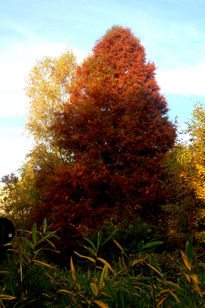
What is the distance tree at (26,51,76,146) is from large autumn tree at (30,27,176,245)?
10.3ft

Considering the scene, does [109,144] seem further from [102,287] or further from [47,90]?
[102,287]

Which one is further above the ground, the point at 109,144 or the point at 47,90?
the point at 47,90

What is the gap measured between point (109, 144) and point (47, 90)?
8.29 meters

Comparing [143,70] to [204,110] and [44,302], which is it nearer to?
[204,110]

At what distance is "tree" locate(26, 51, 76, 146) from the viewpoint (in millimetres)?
21750

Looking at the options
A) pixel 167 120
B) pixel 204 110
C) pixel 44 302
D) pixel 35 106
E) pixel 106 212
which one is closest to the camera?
pixel 44 302

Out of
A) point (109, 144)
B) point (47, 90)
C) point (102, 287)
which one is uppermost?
point (47, 90)


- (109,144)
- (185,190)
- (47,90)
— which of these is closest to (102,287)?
(109,144)

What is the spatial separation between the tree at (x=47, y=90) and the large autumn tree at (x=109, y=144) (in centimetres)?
315

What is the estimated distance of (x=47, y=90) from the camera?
22.4 metres

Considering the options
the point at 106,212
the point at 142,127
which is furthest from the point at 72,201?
the point at 142,127

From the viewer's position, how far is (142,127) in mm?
17000

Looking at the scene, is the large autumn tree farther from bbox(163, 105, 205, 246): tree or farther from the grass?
the grass

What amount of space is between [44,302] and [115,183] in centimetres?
1202
